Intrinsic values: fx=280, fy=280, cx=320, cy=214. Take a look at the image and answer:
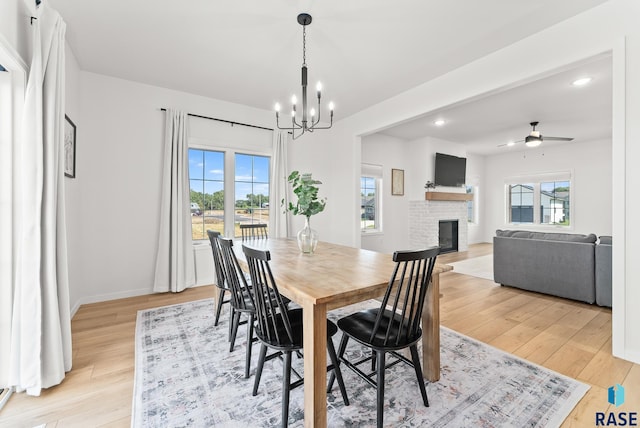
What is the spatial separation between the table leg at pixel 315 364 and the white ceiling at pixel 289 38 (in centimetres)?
230

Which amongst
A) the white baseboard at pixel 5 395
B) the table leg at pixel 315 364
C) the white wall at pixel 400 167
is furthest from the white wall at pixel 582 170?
the white baseboard at pixel 5 395

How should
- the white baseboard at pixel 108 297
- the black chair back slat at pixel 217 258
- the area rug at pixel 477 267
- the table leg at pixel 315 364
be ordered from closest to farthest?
the table leg at pixel 315 364 < the black chair back slat at pixel 217 258 < the white baseboard at pixel 108 297 < the area rug at pixel 477 267

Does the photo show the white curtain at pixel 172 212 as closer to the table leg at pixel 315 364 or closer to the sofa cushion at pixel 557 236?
the table leg at pixel 315 364

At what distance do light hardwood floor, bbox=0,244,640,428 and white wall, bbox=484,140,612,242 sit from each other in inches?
186

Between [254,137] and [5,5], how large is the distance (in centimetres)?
298

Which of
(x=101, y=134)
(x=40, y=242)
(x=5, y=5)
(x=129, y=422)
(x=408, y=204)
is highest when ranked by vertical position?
(x=5, y=5)

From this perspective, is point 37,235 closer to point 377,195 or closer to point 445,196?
point 377,195

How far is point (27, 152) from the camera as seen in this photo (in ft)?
5.69

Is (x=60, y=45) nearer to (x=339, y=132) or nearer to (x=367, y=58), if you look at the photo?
(x=367, y=58)

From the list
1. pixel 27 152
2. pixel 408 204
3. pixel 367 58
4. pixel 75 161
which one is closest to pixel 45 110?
pixel 27 152

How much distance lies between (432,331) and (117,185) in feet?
12.6

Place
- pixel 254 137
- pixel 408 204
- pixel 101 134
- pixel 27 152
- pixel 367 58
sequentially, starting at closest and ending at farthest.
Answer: pixel 27 152, pixel 367 58, pixel 101 134, pixel 254 137, pixel 408 204

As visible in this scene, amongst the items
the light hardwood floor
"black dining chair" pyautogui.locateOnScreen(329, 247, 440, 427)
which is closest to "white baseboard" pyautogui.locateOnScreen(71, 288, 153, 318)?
the light hardwood floor

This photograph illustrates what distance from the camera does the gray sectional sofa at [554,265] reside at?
10.6 feet
